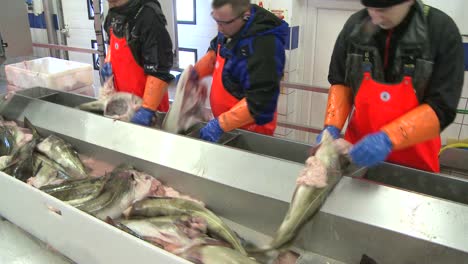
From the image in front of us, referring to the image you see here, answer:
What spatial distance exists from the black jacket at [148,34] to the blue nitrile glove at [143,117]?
0.92 feet

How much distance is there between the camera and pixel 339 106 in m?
2.13

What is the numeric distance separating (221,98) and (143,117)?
0.56m

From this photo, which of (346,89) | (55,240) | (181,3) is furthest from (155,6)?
(181,3)

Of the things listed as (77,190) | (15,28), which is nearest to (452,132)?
(77,190)

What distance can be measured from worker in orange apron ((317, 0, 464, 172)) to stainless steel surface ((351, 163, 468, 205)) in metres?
0.11

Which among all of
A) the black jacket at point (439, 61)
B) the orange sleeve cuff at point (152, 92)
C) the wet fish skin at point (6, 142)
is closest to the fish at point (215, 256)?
the black jacket at point (439, 61)

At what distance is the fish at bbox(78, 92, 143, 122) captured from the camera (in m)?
2.65

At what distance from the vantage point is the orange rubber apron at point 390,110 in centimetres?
188

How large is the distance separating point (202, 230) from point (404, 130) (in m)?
1.03

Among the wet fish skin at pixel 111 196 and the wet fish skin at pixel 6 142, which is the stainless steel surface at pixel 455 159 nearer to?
the wet fish skin at pixel 111 196

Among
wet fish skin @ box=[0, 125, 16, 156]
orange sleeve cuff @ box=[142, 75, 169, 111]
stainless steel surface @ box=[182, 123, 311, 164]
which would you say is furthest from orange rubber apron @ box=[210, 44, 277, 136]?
wet fish skin @ box=[0, 125, 16, 156]

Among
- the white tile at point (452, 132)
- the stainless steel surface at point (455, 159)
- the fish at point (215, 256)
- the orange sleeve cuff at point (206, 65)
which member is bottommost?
the stainless steel surface at point (455, 159)

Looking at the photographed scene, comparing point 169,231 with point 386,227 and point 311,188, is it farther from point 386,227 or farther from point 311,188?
point 386,227

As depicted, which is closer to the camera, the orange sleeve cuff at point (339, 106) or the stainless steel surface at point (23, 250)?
the stainless steel surface at point (23, 250)
